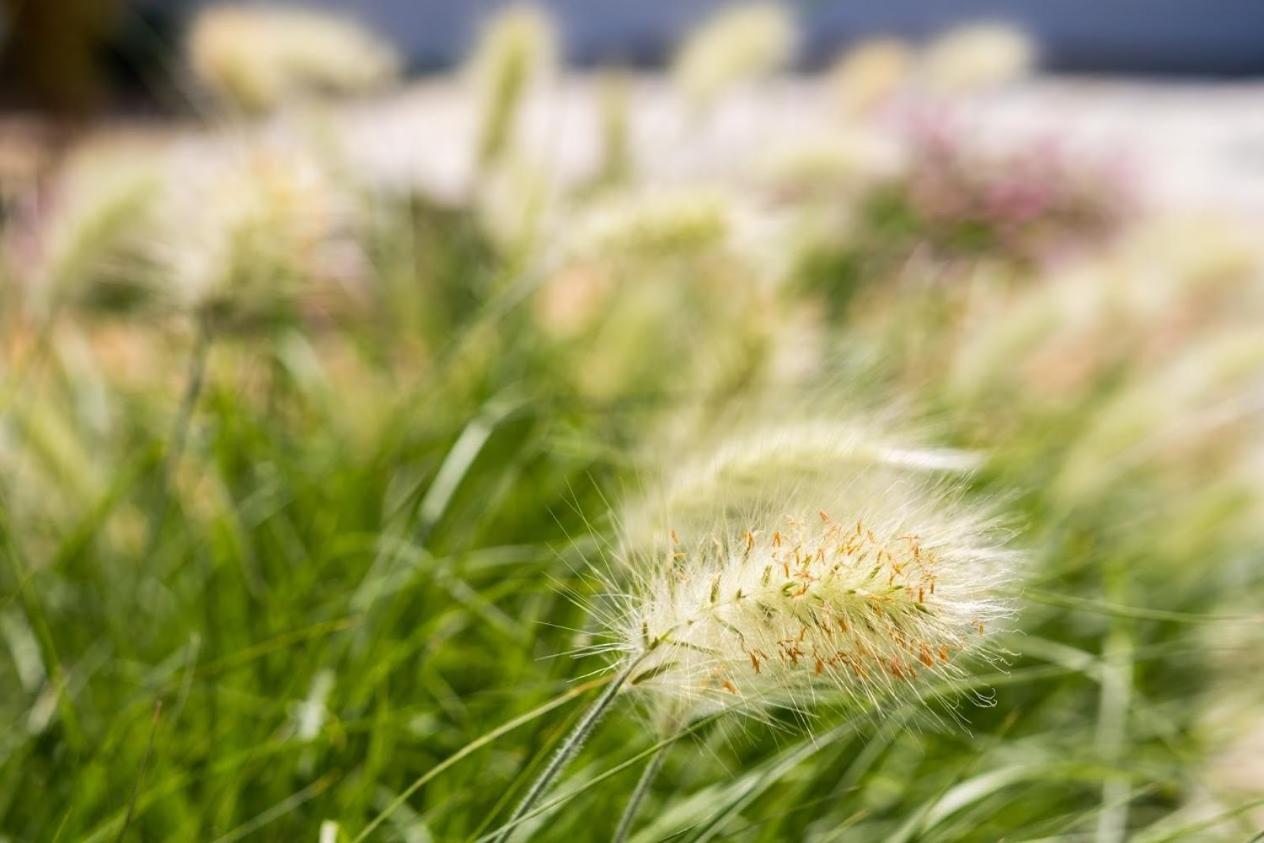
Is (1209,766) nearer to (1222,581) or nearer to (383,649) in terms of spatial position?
(1222,581)

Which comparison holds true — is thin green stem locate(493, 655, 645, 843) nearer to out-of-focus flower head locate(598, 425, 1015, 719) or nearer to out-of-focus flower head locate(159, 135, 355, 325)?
out-of-focus flower head locate(598, 425, 1015, 719)

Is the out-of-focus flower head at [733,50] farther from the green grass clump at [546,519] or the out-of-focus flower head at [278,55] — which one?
the out-of-focus flower head at [278,55]

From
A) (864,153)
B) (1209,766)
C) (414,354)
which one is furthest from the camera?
(414,354)

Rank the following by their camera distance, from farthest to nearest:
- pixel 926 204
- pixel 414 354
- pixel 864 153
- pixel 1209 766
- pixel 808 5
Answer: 1. pixel 926 204
2. pixel 414 354
3. pixel 864 153
4. pixel 808 5
5. pixel 1209 766

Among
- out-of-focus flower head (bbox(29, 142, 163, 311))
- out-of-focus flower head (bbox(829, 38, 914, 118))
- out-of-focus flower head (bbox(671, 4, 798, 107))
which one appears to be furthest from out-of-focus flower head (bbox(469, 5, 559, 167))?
out-of-focus flower head (bbox(829, 38, 914, 118))

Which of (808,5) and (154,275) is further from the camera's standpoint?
(808,5)

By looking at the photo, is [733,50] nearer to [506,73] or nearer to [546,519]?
[506,73]

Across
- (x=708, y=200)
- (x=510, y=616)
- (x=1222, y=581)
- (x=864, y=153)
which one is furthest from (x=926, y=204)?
(x=510, y=616)
